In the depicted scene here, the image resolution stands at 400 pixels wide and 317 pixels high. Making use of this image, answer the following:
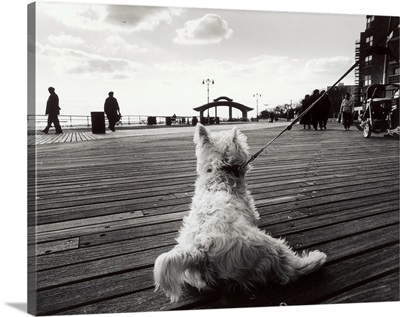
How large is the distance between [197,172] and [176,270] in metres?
1.16

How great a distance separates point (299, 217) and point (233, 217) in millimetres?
1096

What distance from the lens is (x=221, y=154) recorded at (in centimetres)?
237

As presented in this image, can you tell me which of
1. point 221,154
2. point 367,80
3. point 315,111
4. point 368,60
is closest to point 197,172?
point 221,154

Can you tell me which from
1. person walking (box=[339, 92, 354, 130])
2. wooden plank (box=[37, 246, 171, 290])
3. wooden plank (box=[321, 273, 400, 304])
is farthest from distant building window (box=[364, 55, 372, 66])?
wooden plank (box=[37, 246, 171, 290])

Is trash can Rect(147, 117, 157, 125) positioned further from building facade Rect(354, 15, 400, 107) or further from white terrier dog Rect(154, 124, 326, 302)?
building facade Rect(354, 15, 400, 107)

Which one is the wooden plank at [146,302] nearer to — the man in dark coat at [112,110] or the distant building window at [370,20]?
the man in dark coat at [112,110]

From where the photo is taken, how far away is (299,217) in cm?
266

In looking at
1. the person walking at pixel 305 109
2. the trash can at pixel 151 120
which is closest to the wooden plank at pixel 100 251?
the trash can at pixel 151 120

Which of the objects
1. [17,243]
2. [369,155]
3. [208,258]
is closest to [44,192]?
[17,243]

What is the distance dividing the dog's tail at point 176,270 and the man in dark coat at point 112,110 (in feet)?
4.69

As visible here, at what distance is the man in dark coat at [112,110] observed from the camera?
259cm

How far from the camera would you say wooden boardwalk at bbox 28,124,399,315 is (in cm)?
181

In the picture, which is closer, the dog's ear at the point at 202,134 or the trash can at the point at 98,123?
the dog's ear at the point at 202,134

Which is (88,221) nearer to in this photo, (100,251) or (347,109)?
(100,251)
